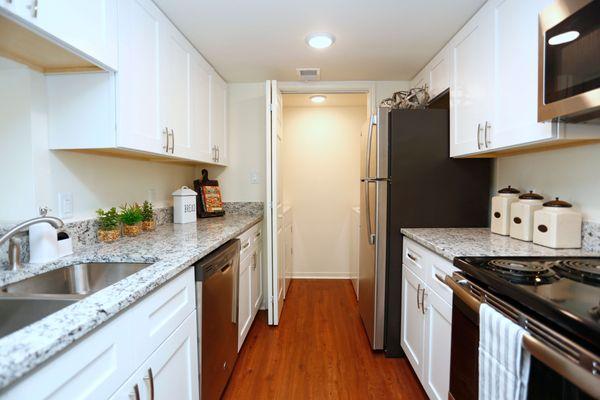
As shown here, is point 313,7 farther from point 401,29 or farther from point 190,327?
point 190,327

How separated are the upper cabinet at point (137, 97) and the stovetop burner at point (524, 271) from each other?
5.19ft

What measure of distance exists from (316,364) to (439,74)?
220cm

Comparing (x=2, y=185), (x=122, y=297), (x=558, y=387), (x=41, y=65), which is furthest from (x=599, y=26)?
(x=2, y=185)

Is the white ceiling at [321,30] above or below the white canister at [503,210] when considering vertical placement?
above

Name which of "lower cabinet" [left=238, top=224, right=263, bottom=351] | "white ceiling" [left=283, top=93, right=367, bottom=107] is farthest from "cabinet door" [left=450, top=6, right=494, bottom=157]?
"lower cabinet" [left=238, top=224, right=263, bottom=351]

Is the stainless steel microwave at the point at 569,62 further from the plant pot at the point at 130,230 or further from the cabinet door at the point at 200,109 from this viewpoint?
the plant pot at the point at 130,230

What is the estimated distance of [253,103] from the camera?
2.90 m

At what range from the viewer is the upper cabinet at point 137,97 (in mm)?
1300

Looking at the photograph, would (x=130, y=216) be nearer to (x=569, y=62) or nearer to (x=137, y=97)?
(x=137, y=97)

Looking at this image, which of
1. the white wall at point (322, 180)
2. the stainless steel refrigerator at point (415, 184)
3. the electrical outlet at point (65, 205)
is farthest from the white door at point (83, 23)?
the white wall at point (322, 180)

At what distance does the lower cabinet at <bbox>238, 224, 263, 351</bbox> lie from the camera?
2092mm

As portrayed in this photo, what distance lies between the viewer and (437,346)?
1477mm

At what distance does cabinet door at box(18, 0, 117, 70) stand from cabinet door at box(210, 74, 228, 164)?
1191mm

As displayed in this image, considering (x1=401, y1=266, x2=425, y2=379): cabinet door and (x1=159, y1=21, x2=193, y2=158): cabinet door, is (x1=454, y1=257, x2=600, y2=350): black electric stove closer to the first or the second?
(x1=401, y1=266, x2=425, y2=379): cabinet door
